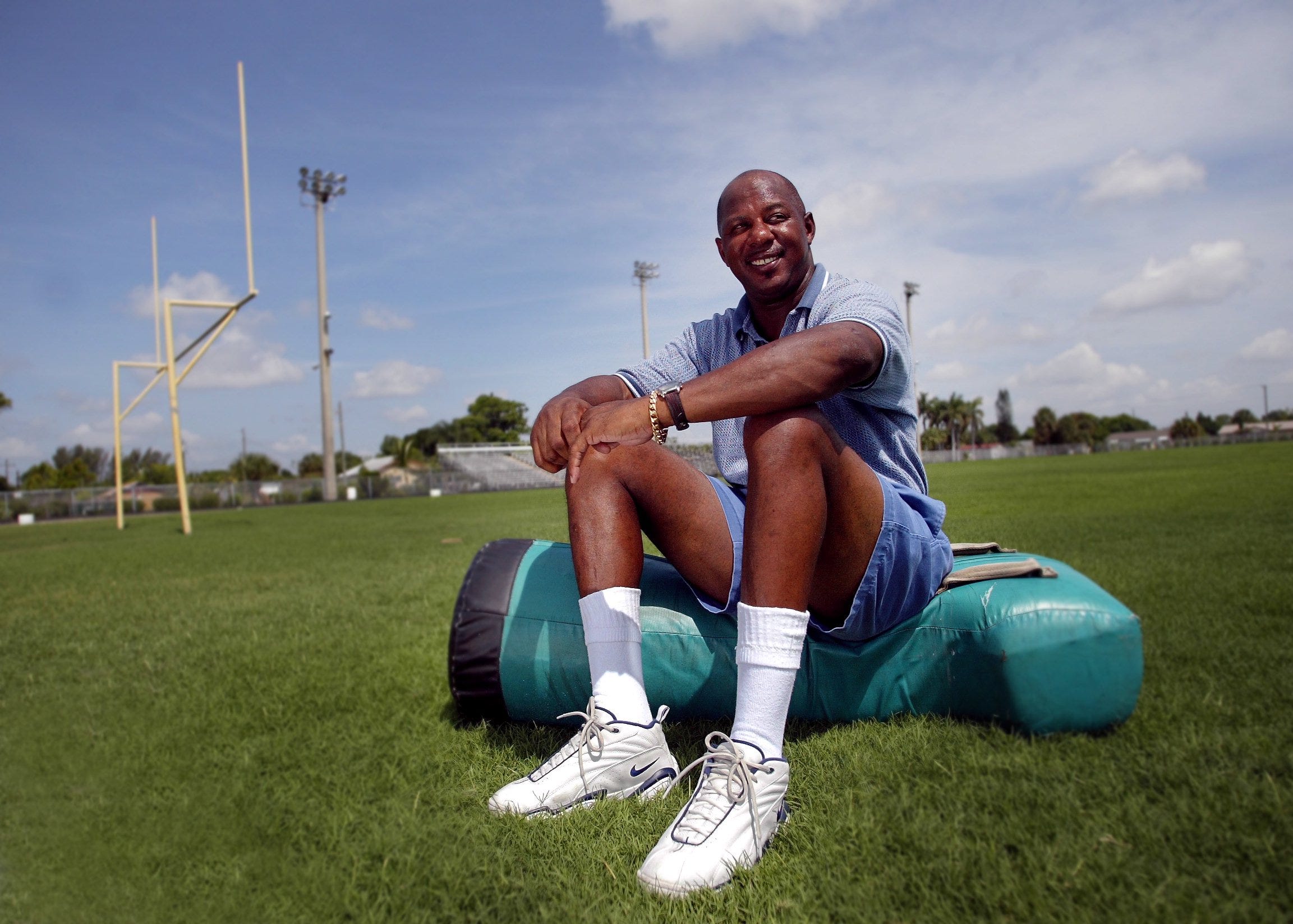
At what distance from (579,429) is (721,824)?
902 mm

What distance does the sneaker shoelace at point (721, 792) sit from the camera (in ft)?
4.96

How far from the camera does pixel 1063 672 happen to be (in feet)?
6.09

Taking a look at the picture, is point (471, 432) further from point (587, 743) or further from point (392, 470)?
point (587, 743)

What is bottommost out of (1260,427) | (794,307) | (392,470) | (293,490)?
(293,490)

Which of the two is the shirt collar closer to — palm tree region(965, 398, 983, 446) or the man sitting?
the man sitting

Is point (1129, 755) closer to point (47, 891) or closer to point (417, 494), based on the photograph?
point (47, 891)

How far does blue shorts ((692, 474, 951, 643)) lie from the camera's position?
1812mm

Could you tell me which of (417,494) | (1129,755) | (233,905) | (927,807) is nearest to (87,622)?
(233,905)

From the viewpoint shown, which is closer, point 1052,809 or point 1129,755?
point 1052,809

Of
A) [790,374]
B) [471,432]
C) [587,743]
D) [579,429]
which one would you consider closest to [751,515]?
[790,374]

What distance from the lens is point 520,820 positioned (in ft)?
5.64

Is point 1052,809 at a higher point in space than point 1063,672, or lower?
lower

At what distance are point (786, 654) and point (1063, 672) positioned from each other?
27.2 inches

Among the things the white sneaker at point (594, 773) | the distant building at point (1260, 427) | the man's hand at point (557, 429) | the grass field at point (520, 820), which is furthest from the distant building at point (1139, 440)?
the white sneaker at point (594, 773)
